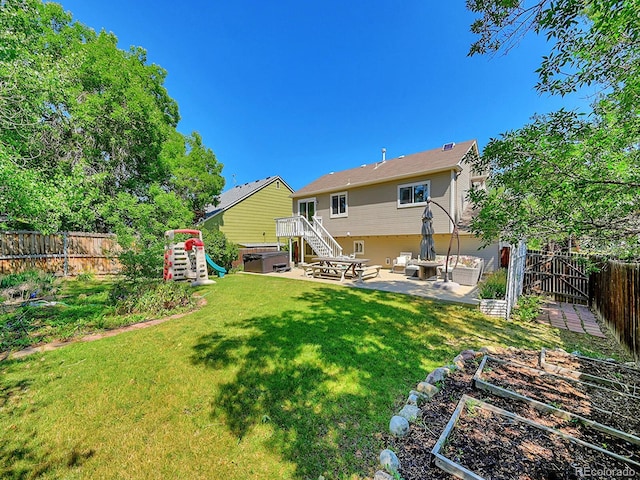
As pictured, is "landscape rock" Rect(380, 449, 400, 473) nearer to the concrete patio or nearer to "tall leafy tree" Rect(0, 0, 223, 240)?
the concrete patio

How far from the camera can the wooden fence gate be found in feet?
22.4

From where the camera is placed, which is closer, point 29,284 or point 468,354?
point 468,354

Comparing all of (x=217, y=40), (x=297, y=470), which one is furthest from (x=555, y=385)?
(x=217, y=40)

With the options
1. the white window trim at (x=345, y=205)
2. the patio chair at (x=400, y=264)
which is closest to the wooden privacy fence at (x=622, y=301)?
the patio chair at (x=400, y=264)

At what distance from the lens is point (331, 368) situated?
342 centimetres

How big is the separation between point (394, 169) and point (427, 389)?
43.0ft

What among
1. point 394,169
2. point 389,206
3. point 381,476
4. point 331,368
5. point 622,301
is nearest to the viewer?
point 381,476

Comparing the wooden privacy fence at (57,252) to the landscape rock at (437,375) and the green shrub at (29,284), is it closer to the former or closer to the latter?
the green shrub at (29,284)

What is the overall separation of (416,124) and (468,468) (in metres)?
21.8

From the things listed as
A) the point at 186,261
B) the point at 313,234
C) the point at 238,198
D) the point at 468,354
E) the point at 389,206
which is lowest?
the point at 468,354

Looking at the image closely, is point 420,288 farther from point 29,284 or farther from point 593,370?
point 29,284

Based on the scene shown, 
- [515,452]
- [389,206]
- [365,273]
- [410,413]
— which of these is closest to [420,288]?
[365,273]

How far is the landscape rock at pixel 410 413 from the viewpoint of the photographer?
7.91ft

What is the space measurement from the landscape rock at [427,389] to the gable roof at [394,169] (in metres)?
10.8
